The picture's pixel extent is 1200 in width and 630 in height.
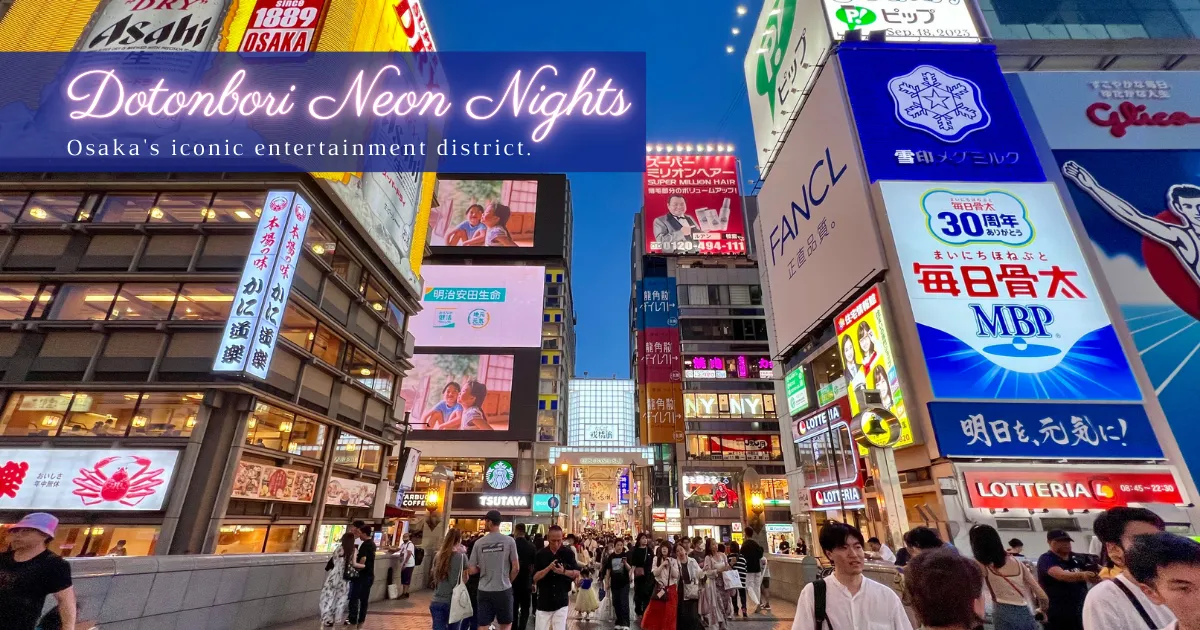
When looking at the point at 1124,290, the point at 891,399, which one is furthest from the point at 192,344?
the point at 1124,290

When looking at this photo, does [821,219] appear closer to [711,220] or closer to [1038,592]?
[1038,592]

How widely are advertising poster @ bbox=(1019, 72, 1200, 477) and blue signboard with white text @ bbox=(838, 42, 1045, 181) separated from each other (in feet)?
6.15

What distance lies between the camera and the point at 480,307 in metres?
43.6

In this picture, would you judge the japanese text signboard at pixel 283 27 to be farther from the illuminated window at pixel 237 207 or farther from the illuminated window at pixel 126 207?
the illuminated window at pixel 126 207

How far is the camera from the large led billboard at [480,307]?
4231 cm

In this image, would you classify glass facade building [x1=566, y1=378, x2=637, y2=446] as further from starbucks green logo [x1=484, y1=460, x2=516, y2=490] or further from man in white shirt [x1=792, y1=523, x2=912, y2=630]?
man in white shirt [x1=792, y1=523, x2=912, y2=630]

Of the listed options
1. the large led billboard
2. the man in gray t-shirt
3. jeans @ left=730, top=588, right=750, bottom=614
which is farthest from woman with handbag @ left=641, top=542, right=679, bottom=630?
the large led billboard

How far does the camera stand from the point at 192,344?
45.6 feet

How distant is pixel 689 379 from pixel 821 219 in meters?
27.6

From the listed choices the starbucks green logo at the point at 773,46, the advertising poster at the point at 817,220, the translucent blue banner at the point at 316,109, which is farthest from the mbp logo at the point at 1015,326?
the starbucks green logo at the point at 773,46

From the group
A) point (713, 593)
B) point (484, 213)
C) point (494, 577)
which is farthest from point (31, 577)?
point (484, 213)

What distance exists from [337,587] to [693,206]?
40880 mm

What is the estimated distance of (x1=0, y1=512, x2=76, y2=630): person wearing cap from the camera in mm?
3230

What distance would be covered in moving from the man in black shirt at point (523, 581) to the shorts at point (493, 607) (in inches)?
51.2
